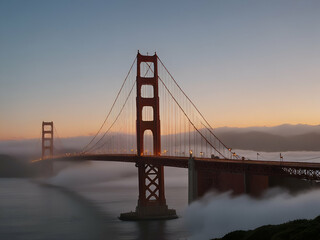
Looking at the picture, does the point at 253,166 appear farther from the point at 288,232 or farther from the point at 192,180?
the point at 288,232

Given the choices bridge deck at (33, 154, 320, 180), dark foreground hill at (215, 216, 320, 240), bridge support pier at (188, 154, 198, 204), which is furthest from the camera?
bridge support pier at (188, 154, 198, 204)

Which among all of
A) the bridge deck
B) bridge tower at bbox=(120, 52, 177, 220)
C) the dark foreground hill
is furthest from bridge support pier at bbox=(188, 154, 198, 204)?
the dark foreground hill

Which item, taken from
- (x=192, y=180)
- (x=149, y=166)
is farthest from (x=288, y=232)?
(x=149, y=166)

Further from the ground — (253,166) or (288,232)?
(253,166)

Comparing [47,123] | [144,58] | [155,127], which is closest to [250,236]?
[155,127]

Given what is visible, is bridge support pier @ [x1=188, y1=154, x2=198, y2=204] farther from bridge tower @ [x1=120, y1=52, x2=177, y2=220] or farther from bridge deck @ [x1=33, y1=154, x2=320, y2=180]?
bridge tower @ [x1=120, y1=52, x2=177, y2=220]

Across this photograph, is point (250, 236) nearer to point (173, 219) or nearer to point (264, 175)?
point (264, 175)
